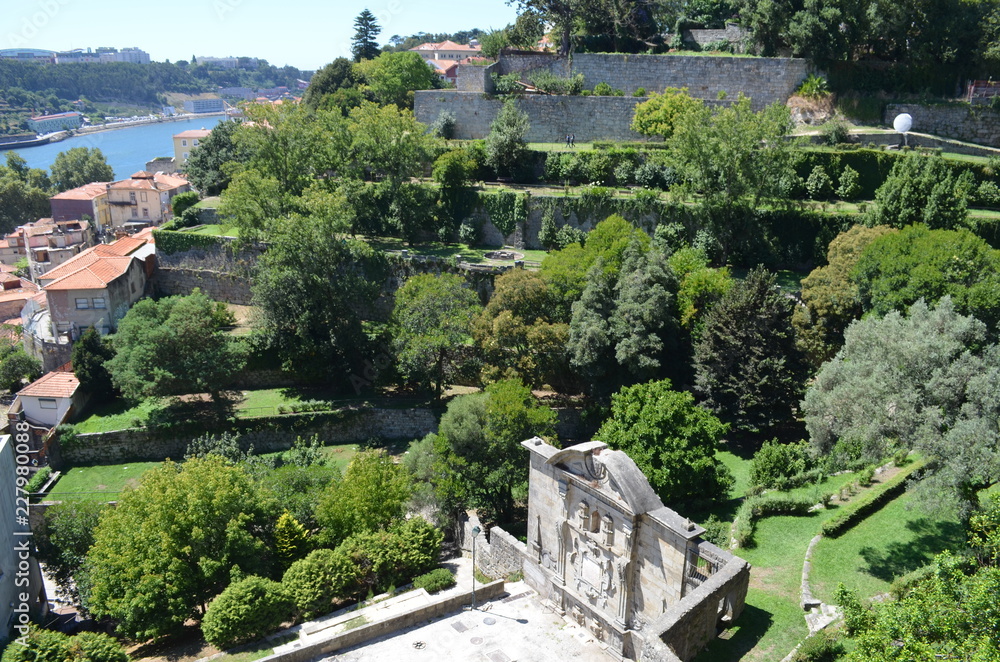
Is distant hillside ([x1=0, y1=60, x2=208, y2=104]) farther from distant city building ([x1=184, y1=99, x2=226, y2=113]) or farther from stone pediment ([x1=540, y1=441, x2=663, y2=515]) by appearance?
stone pediment ([x1=540, y1=441, x2=663, y2=515])

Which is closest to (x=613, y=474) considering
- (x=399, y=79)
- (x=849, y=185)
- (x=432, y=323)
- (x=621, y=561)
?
(x=621, y=561)

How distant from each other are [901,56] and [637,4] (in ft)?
52.9

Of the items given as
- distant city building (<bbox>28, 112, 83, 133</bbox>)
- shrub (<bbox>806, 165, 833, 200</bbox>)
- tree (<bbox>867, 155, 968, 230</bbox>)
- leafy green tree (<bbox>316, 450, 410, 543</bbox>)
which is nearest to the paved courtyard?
leafy green tree (<bbox>316, 450, 410, 543</bbox>)

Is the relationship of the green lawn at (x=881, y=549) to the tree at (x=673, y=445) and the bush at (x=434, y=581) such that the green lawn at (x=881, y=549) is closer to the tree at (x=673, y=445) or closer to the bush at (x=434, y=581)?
the tree at (x=673, y=445)

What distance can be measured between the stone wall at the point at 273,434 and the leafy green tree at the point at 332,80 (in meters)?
30.3

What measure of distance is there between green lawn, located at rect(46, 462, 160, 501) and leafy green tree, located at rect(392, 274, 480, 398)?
1239 centimetres

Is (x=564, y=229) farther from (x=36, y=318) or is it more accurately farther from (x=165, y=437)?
(x=36, y=318)

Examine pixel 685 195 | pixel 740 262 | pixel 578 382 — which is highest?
pixel 685 195

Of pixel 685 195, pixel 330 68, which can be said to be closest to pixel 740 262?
pixel 685 195

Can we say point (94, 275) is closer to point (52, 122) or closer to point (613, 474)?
point (613, 474)

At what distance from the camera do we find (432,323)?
31.5 metres

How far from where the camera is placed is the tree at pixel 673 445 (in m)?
22.3

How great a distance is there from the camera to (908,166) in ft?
97.9

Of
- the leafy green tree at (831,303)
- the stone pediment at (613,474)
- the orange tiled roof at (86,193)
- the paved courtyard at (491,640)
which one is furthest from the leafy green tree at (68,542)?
the orange tiled roof at (86,193)
